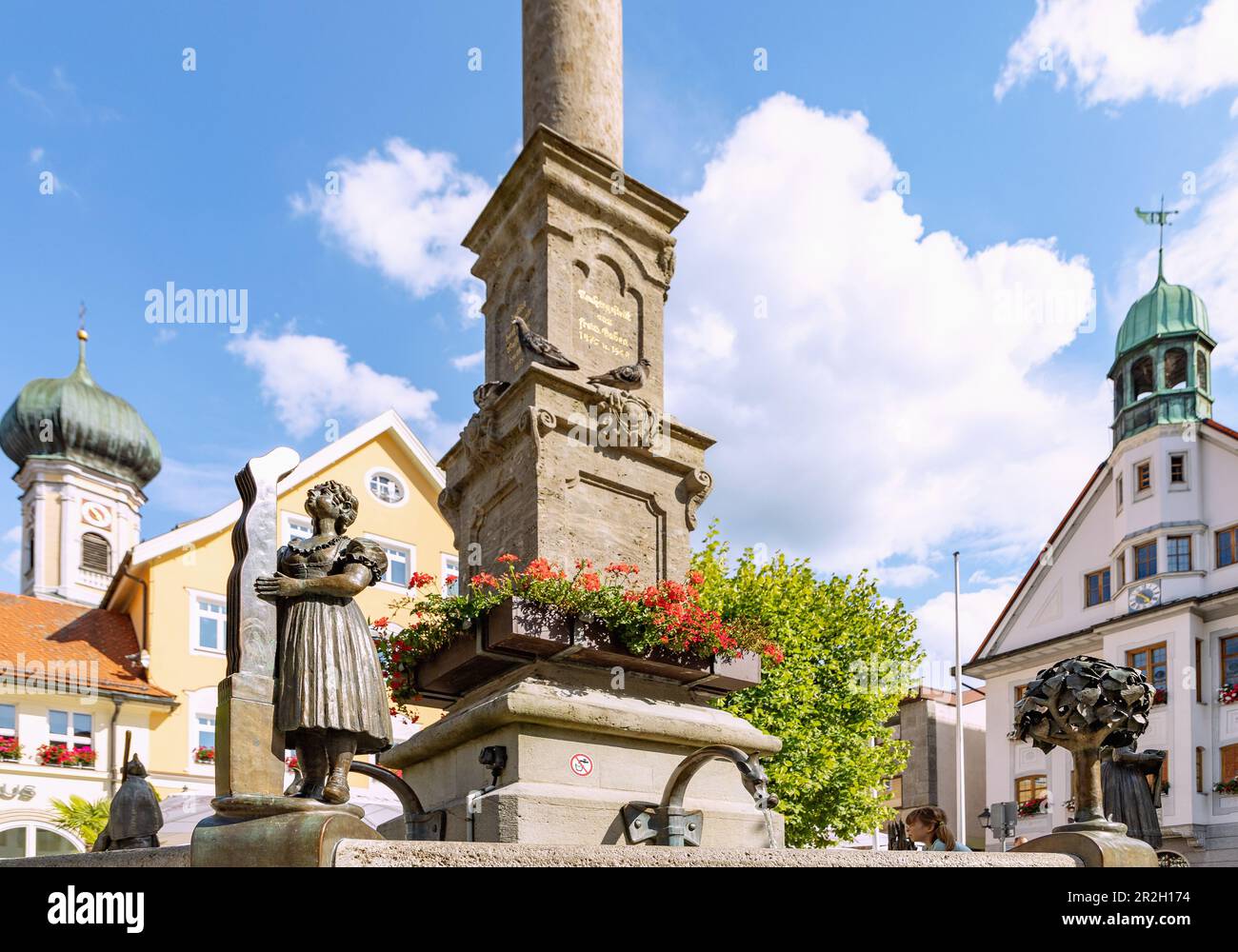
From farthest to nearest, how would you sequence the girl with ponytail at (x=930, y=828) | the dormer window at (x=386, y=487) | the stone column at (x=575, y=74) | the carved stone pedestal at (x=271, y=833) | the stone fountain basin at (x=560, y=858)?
the dormer window at (x=386, y=487) < the stone column at (x=575, y=74) < the girl with ponytail at (x=930, y=828) < the carved stone pedestal at (x=271, y=833) < the stone fountain basin at (x=560, y=858)

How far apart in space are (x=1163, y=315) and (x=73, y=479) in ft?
175

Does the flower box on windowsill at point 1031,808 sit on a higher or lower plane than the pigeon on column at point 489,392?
lower

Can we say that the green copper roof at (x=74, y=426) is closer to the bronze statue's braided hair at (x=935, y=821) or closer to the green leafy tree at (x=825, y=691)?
the green leafy tree at (x=825, y=691)

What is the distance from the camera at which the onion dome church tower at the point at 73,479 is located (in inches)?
2282

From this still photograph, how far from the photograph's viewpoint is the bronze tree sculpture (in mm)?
6652

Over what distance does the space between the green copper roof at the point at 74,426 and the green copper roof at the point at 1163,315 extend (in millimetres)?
50170

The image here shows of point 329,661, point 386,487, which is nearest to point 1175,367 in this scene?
point 386,487

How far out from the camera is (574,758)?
8227 millimetres

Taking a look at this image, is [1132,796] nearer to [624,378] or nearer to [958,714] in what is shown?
[624,378]

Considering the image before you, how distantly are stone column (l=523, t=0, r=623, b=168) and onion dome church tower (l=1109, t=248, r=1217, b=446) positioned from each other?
3000cm

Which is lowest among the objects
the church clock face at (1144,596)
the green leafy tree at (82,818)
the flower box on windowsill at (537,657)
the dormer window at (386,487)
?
the green leafy tree at (82,818)

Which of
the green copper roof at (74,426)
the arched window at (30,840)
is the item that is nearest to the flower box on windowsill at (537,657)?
the arched window at (30,840)
